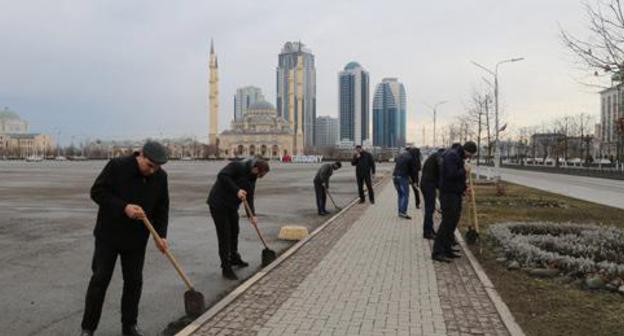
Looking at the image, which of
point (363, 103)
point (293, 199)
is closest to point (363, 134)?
point (363, 103)

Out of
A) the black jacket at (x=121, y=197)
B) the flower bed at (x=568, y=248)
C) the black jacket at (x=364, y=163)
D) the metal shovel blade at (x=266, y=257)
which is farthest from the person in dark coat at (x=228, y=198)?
the black jacket at (x=364, y=163)

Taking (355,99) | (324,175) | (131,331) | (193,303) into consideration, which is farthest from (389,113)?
(131,331)

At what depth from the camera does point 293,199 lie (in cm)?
2094

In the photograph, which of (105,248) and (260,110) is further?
(260,110)

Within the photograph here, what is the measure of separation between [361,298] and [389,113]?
110 m

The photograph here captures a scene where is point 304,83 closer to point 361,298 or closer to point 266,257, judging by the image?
point 266,257

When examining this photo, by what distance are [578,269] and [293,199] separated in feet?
47.5

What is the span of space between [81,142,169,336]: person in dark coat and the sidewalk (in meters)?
0.81

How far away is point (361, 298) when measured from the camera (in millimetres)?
6223

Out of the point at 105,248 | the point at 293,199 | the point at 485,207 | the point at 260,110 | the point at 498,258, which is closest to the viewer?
the point at 105,248

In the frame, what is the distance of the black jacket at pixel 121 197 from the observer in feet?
15.1

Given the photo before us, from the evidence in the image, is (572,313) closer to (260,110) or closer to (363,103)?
(363,103)

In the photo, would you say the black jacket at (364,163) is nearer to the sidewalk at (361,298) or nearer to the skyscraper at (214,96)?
the sidewalk at (361,298)

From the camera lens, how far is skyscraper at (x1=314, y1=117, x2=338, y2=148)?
18462cm
